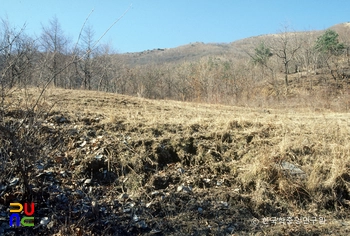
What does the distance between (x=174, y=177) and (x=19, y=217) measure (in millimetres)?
1895

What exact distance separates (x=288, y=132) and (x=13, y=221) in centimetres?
436

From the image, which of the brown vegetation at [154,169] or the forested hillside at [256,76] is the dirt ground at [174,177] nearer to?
the brown vegetation at [154,169]

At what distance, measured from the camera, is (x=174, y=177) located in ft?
12.6

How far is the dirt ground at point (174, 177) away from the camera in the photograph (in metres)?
3.05

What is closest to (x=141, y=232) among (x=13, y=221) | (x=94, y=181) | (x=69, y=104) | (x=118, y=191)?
(x=118, y=191)

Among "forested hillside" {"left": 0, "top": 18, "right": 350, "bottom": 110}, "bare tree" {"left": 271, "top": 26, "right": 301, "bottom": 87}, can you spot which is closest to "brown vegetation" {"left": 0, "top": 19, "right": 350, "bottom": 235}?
"forested hillside" {"left": 0, "top": 18, "right": 350, "bottom": 110}

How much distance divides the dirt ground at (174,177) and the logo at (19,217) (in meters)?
0.05

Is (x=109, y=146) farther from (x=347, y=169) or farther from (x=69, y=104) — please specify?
(x=347, y=169)

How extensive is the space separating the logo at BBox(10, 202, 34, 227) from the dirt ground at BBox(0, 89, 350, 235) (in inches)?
2.0

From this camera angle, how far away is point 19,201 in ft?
9.87

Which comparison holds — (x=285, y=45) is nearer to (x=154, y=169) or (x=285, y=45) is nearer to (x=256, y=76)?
(x=256, y=76)

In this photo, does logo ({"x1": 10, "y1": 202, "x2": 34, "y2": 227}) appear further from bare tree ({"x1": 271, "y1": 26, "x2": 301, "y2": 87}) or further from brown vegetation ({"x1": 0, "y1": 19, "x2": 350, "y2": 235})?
bare tree ({"x1": 271, "y1": 26, "x2": 301, "y2": 87})

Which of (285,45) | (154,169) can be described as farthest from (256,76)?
(154,169)

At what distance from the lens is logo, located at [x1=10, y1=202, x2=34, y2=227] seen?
2771 millimetres
